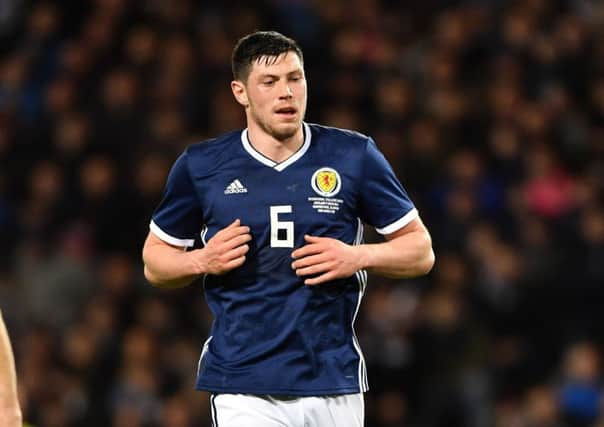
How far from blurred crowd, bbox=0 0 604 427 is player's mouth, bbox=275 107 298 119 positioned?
15.9 feet

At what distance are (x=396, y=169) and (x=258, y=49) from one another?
19.6ft

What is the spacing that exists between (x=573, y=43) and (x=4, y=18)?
516 centimetres

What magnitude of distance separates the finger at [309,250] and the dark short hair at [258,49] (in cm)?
68

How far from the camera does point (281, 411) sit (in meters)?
4.94

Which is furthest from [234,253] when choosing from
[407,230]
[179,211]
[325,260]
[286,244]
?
[407,230]

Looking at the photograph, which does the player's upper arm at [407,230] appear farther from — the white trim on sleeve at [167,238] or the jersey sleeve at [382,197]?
the white trim on sleeve at [167,238]

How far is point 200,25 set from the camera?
41.0 ft

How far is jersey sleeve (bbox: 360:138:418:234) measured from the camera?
16.6 feet

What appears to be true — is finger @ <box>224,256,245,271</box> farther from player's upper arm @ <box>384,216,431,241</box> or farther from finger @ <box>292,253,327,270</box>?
player's upper arm @ <box>384,216,431,241</box>

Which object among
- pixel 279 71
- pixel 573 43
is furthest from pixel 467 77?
pixel 279 71

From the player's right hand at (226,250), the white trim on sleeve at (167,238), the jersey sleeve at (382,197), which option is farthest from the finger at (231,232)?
the jersey sleeve at (382,197)

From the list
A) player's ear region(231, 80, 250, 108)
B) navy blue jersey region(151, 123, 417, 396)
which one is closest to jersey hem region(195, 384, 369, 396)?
navy blue jersey region(151, 123, 417, 396)

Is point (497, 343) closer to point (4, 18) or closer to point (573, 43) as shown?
point (573, 43)

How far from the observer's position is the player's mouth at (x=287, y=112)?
197 inches
